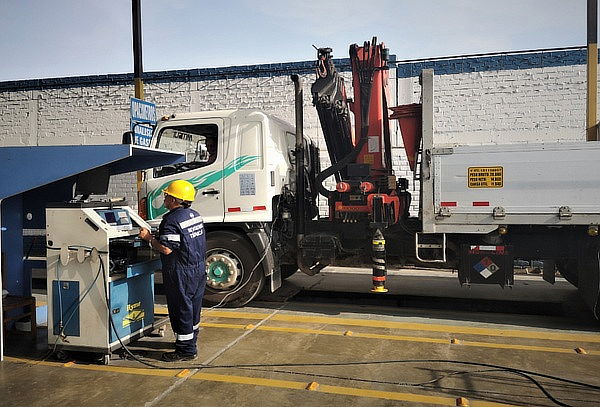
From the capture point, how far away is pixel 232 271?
6434mm

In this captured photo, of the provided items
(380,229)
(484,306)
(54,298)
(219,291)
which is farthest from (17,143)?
(484,306)

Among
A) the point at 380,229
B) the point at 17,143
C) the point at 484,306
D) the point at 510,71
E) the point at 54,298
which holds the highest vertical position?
the point at 510,71

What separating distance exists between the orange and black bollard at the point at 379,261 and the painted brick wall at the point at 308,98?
231 centimetres

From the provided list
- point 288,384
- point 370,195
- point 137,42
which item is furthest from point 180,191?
point 137,42

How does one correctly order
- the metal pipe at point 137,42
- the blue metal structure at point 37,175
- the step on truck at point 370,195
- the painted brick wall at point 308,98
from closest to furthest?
the blue metal structure at point 37,175 < the step on truck at point 370,195 < the painted brick wall at point 308,98 < the metal pipe at point 137,42

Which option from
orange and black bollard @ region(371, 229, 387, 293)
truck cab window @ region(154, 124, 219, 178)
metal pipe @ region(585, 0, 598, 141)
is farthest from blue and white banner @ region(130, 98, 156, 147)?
metal pipe @ region(585, 0, 598, 141)

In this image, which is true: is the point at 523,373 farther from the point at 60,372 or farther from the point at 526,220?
the point at 60,372

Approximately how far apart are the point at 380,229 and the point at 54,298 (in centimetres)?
376

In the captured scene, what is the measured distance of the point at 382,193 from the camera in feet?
20.9

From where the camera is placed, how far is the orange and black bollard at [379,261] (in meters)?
6.00

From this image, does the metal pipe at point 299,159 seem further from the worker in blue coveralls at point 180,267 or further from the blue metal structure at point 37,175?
the worker in blue coveralls at point 180,267

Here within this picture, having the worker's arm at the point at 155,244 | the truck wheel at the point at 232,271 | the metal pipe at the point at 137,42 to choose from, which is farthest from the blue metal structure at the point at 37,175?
the metal pipe at the point at 137,42

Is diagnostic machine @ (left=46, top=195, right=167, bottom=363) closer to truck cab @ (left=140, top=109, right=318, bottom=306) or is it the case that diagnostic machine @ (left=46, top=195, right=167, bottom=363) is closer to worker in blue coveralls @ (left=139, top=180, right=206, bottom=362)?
worker in blue coveralls @ (left=139, top=180, right=206, bottom=362)

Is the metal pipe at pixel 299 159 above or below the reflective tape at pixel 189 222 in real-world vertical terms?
above
